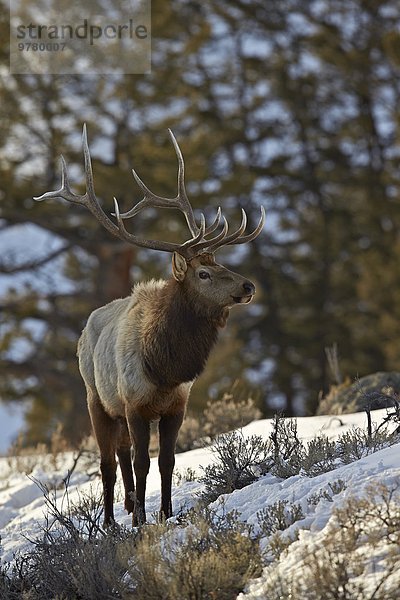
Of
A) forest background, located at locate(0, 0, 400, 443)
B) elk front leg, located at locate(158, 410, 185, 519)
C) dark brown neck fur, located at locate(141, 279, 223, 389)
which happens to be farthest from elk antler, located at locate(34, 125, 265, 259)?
forest background, located at locate(0, 0, 400, 443)

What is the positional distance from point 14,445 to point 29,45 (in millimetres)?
11186

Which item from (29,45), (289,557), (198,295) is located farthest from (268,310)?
(289,557)

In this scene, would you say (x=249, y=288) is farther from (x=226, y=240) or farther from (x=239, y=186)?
(x=239, y=186)

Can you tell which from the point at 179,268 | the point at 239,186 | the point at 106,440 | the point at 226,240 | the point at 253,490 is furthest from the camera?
the point at 239,186

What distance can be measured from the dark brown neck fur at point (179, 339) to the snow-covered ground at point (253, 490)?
2.78 ft

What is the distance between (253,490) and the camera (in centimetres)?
625

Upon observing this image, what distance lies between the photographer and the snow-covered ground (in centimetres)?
520

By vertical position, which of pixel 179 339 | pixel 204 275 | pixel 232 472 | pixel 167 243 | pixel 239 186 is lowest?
pixel 232 472

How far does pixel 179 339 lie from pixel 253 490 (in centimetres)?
127

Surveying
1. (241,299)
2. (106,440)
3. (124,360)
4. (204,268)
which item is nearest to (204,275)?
(204,268)

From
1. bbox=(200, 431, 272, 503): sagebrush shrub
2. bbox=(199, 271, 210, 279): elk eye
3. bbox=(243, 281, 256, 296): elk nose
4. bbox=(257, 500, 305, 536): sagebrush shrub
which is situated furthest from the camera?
bbox=(199, 271, 210, 279): elk eye

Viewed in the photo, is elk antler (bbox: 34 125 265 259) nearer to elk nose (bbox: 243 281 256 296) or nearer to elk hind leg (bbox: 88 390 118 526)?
elk nose (bbox: 243 281 256 296)

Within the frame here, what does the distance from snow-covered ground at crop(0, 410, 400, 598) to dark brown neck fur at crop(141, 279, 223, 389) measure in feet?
2.78

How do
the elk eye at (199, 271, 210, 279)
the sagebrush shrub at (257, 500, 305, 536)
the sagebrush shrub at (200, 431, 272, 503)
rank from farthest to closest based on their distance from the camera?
the elk eye at (199, 271, 210, 279)
the sagebrush shrub at (200, 431, 272, 503)
the sagebrush shrub at (257, 500, 305, 536)
